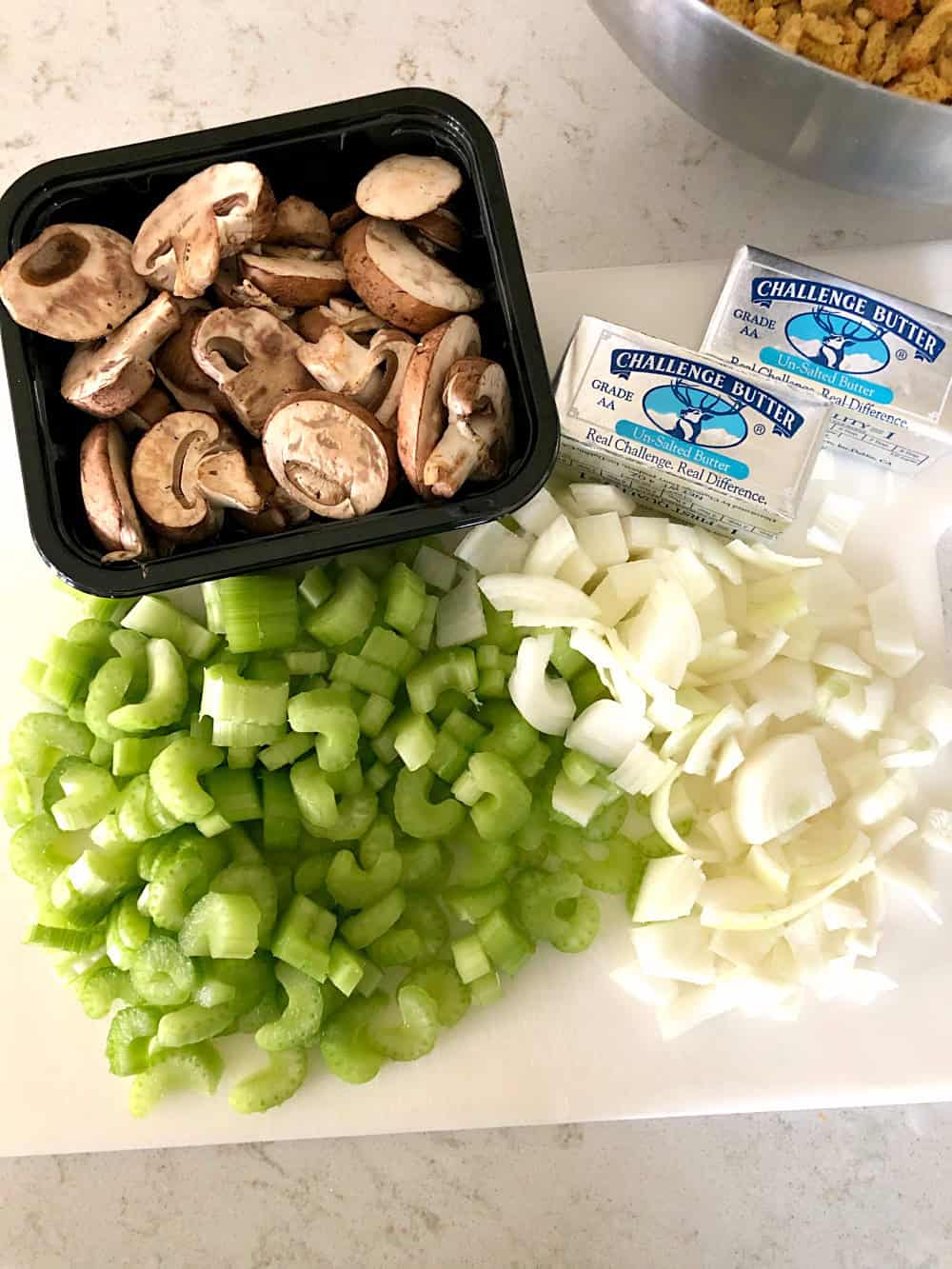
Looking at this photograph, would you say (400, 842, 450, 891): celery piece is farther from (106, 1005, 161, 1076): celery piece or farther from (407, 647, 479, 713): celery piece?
(106, 1005, 161, 1076): celery piece

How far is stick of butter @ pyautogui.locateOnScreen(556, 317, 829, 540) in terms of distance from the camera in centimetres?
116

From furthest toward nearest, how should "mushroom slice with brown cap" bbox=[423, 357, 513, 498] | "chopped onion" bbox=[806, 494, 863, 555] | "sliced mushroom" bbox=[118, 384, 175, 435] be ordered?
"chopped onion" bbox=[806, 494, 863, 555] < "sliced mushroom" bbox=[118, 384, 175, 435] < "mushroom slice with brown cap" bbox=[423, 357, 513, 498]

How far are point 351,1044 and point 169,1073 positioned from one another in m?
0.21

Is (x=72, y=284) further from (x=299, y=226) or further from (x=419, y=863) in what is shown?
(x=419, y=863)

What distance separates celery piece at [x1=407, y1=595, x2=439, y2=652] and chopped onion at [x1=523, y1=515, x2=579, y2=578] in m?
0.12

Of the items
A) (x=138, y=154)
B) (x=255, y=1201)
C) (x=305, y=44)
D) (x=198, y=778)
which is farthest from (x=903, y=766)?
(x=305, y=44)

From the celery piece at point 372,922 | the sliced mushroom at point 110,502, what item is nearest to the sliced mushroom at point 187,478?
the sliced mushroom at point 110,502

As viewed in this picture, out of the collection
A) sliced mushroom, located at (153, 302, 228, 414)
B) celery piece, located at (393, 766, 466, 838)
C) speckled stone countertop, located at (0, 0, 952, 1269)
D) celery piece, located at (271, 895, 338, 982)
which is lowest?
speckled stone countertop, located at (0, 0, 952, 1269)

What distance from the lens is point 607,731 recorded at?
1190 millimetres

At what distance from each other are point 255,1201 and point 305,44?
59.7 inches

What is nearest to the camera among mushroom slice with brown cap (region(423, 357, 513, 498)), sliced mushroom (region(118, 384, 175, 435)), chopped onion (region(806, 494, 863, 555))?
mushroom slice with brown cap (region(423, 357, 513, 498))

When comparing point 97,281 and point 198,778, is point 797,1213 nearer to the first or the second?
point 198,778

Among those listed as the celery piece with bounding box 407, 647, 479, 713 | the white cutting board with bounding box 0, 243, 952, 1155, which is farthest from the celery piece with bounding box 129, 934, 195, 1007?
the celery piece with bounding box 407, 647, 479, 713

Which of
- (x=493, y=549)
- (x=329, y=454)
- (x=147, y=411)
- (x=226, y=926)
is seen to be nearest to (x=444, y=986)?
(x=226, y=926)
